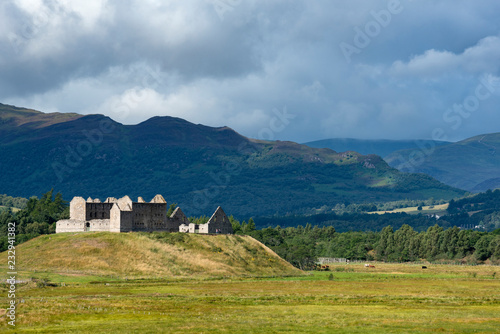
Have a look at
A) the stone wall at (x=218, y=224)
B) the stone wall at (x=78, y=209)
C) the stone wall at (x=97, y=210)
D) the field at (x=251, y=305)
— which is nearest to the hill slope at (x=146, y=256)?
the field at (x=251, y=305)

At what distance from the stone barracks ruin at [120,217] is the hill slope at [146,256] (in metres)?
5.45

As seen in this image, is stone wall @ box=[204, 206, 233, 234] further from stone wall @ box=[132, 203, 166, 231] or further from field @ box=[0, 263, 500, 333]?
field @ box=[0, 263, 500, 333]

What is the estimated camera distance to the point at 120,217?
512ft

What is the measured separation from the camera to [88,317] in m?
83.3

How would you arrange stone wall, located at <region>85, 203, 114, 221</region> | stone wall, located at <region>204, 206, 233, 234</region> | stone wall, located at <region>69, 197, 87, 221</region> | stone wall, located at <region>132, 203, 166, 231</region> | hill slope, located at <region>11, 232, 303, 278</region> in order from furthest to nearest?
stone wall, located at <region>204, 206, 233, 234</region> < stone wall, located at <region>85, 203, 114, 221</region> < stone wall, located at <region>69, 197, 87, 221</region> < stone wall, located at <region>132, 203, 166, 231</region> < hill slope, located at <region>11, 232, 303, 278</region>

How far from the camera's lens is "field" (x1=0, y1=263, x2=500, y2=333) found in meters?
76.3

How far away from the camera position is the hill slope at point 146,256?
140 meters

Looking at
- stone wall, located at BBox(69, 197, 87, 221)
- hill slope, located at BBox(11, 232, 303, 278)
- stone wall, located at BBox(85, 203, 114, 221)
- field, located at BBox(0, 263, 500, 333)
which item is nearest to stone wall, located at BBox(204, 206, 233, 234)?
hill slope, located at BBox(11, 232, 303, 278)

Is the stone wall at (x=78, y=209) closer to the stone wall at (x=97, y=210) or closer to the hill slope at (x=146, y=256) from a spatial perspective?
the stone wall at (x=97, y=210)

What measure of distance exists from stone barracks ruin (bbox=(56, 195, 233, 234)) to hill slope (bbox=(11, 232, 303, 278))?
17.9 ft

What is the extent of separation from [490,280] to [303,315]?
7751cm

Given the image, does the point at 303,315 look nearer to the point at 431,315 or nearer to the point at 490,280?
the point at 431,315

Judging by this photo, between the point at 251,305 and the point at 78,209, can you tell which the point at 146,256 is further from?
the point at 251,305

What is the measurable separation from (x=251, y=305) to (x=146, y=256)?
177 feet
